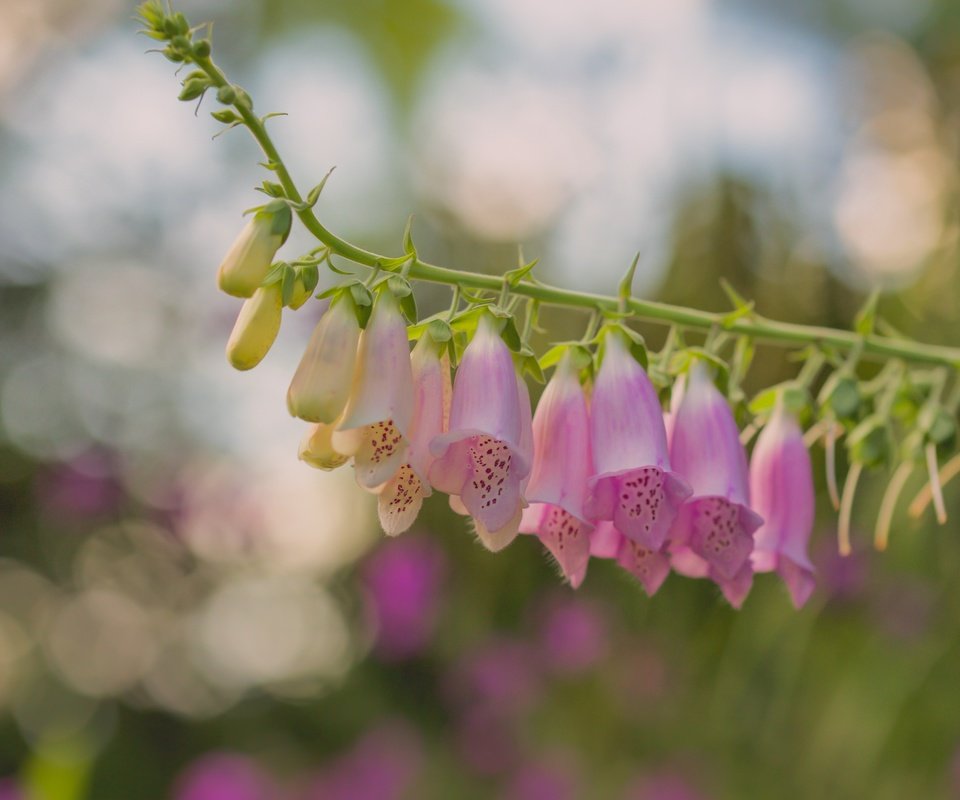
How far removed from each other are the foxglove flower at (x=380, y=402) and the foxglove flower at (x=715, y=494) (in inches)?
9.1

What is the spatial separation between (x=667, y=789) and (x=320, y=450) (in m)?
2.34

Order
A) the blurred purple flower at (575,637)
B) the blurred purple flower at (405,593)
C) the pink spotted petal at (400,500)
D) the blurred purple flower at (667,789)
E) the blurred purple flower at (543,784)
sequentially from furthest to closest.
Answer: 1. the blurred purple flower at (405,593)
2. the blurred purple flower at (575,637)
3. the blurred purple flower at (543,784)
4. the blurred purple flower at (667,789)
5. the pink spotted petal at (400,500)

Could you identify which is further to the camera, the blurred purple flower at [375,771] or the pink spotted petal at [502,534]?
the blurred purple flower at [375,771]

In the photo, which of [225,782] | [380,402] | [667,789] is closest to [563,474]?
[380,402]

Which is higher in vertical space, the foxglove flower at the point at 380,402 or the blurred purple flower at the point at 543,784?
the foxglove flower at the point at 380,402

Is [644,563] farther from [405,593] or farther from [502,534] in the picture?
[405,593]

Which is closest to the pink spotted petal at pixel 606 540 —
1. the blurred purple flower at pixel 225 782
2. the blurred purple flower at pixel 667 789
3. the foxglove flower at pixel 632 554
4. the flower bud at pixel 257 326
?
the foxglove flower at pixel 632 554

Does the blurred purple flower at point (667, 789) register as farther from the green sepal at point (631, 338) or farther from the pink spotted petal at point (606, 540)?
the green sepal at point (631, 338)

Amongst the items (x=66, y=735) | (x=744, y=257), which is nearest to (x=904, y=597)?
(x=744, y=257)

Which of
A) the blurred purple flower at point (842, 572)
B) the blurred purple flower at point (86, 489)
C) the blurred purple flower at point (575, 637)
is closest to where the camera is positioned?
the blurred purple flower at point (842, 572)

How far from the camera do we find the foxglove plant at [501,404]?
692mm

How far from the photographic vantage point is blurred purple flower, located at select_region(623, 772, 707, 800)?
2.73 m

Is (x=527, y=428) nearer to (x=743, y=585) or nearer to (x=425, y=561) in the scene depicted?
(x=743, y=585)

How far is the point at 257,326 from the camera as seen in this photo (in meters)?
0.70
